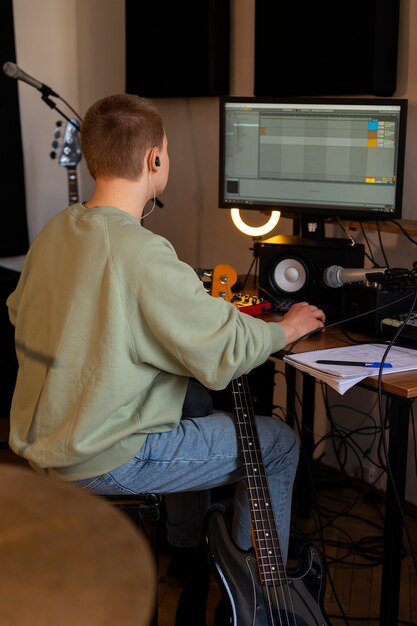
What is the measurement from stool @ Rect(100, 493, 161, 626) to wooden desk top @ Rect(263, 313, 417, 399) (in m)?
0.44

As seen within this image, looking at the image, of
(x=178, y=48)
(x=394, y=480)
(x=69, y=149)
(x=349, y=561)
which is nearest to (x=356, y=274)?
(x=394, y=480)

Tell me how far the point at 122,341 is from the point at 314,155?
102cm

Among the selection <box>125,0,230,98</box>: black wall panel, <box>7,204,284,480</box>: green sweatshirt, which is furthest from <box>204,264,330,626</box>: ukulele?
<box>125,0,230,98</box>: black wall panel

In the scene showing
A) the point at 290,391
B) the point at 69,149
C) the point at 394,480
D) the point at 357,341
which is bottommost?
the point at 290,391

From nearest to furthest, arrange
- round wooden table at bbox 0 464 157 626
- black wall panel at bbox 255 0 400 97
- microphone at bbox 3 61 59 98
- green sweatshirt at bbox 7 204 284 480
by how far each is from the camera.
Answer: round wooden table at bbox 0 464 157 626, green sweatshirt at bbox 7 204 284 480, black wall panel at bbox 255 0 400 97, microphone at bbox 3 61 59 98

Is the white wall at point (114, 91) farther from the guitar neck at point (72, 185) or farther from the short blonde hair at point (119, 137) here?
the short blonde hair at point (119, 137)

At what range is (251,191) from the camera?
2520 millimetres

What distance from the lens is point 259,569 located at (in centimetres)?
175

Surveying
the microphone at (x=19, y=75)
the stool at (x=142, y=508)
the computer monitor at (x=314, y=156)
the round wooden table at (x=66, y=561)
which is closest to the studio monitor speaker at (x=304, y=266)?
the computer monitor at (x=314, y=156)

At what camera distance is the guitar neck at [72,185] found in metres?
3.74

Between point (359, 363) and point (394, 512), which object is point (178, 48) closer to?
point (359, 363)

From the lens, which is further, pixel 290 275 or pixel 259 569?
pixel 290 275

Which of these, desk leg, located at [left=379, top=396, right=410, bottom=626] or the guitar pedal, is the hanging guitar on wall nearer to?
the guitar pedal

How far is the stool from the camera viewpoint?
5.81 feet
